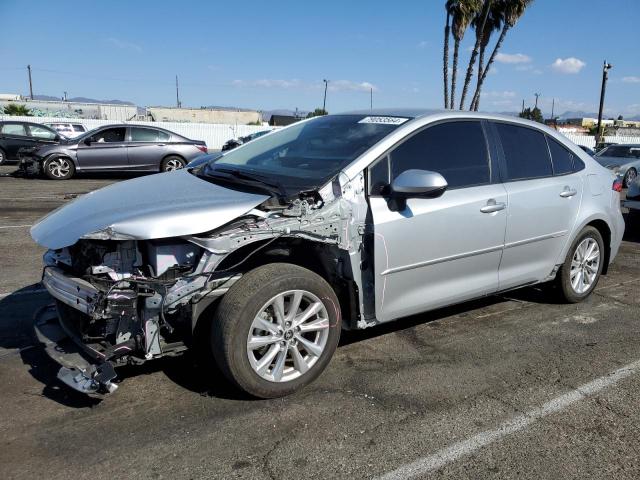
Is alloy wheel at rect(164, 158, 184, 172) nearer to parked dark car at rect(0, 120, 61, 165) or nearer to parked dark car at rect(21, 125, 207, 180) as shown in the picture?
parked dark car at rect(21, 125, 207, 180)

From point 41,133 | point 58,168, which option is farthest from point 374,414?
point 41,133

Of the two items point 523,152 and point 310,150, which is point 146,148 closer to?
point 310,150

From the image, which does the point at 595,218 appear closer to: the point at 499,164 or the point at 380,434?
the point at 499,164

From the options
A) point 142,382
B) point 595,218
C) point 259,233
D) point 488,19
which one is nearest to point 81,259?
point 142,382

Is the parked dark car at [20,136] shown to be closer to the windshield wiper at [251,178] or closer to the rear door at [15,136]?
the rear door at [15,136]

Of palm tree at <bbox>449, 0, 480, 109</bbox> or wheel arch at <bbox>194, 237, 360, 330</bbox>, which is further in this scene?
palm tree at <bbox>449, 0, 480, 109</bbox>

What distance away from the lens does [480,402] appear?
10.9ft

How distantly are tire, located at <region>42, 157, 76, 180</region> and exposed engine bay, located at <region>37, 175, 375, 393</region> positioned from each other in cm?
1266

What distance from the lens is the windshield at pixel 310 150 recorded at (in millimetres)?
3699

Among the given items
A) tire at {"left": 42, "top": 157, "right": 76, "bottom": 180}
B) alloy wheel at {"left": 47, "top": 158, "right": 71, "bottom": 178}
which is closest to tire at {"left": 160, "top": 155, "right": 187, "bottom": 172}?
tire at {"left": 42, "top": 157, "right": 76, "bottom": 180}

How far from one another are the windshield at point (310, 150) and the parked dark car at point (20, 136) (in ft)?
52.7

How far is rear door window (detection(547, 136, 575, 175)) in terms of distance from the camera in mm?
4812

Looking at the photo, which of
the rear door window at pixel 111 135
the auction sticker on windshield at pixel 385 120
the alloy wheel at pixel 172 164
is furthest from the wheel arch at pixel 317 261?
the rear door window at pixel 111 135

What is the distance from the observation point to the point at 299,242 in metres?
3.47
